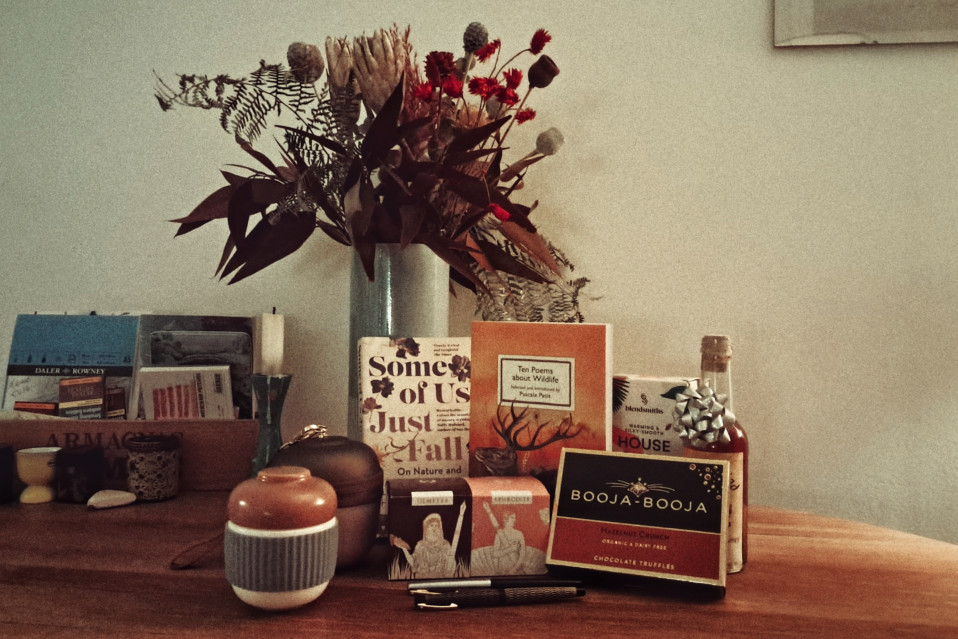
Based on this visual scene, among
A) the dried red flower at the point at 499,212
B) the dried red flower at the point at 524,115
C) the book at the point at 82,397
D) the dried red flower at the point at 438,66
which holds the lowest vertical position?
the book at the point at 82,397

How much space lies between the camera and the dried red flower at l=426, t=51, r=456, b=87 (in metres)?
0.76

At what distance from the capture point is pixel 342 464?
60cm

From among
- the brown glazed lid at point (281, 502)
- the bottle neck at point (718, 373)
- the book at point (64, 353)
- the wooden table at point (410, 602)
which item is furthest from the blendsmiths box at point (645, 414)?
the book at point (64, 353)

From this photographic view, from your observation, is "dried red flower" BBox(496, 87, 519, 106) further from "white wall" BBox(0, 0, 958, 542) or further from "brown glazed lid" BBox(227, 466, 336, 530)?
"brown glazed lid" BBox(227, 466, 336, 530)

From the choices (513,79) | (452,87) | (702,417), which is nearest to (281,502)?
(702,417)

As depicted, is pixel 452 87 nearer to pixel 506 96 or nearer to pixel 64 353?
pixel 506 96

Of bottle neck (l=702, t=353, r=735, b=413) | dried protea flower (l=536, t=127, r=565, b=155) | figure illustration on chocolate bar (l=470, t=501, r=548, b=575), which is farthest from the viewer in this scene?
dried protea flower (l=536, t=127, r=565, b=155)

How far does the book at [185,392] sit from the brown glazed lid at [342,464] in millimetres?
421

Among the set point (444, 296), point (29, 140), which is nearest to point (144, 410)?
point (444, 296)

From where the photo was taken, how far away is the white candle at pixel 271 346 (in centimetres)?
96

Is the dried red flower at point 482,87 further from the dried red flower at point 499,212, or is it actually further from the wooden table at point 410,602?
the wooden table at point 410,602

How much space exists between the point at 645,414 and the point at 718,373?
10 centimetres

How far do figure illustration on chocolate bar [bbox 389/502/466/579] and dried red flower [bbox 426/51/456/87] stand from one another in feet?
1.81

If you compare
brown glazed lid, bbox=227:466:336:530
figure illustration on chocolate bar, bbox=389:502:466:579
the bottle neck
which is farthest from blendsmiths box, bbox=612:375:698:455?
brown glazed lid, bbox=227:466:336:530
